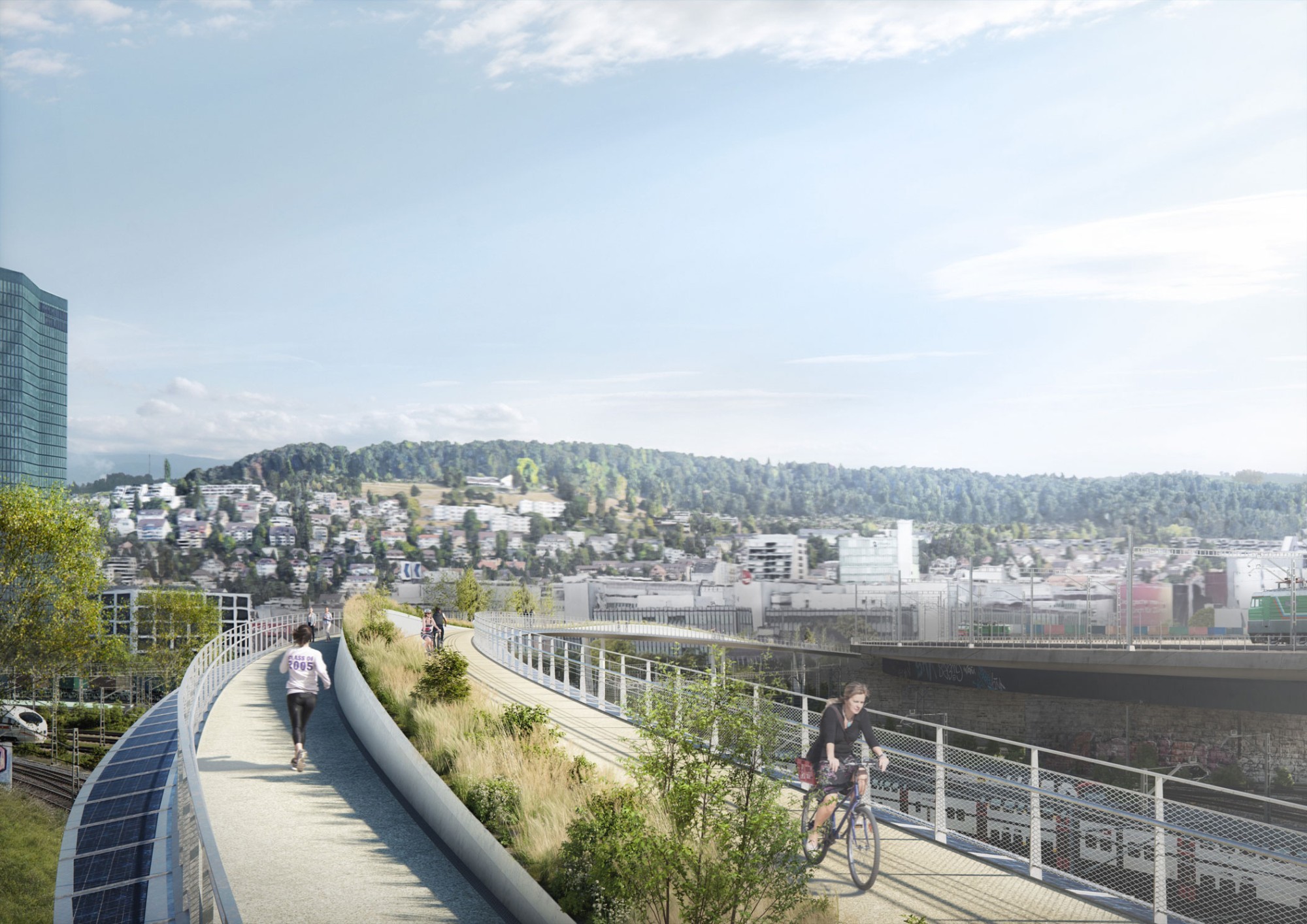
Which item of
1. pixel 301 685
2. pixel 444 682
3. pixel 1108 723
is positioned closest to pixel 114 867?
pixel 301 685

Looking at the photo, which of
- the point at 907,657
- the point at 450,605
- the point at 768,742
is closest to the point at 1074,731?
the point at 907,657

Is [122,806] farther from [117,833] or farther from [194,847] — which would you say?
[194,847]

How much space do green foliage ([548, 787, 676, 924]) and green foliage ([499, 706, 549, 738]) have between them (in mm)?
5028

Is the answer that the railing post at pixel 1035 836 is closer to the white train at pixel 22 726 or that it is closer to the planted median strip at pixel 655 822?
the planted median strip at pixel 655 822

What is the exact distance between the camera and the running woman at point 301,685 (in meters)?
13.4

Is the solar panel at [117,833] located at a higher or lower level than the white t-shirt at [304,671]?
lower

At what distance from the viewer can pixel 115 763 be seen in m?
19.1

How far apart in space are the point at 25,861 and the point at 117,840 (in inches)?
936

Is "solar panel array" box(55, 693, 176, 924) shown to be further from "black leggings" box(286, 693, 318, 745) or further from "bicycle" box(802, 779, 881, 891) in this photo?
"bicycle" box(802, 779, 881, 891)

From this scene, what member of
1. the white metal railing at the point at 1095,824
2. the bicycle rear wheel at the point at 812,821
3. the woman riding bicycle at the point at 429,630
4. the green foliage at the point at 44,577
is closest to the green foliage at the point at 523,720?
the white metal railing at the point at 1095,824

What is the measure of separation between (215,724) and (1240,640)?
35.6m

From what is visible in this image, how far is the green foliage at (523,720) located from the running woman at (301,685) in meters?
2.40

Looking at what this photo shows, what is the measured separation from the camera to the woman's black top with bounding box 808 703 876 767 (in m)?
9.34

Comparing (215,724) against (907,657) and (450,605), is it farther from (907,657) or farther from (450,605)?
(450,605)
